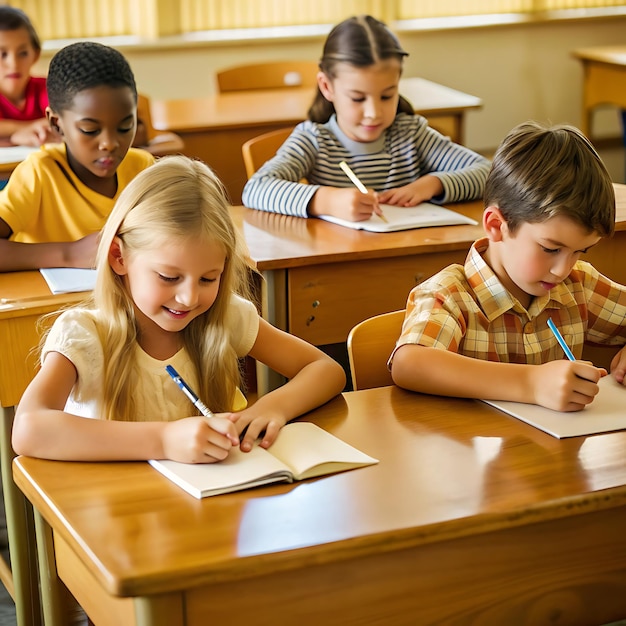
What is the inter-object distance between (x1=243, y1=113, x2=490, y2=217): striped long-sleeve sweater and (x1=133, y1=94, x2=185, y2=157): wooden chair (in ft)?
2.02

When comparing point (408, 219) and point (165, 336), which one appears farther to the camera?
point (408, 219)

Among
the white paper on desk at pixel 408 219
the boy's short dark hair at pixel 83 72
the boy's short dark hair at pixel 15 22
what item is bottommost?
the white paper on desk at pixel 408 219

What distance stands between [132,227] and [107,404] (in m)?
0.26

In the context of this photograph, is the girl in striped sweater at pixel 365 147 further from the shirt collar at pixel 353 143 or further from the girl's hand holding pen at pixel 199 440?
the girl's hand holding pen at pixel 199 440

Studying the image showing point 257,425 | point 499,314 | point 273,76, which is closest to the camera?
point 257,425

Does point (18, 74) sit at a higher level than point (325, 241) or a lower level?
higher

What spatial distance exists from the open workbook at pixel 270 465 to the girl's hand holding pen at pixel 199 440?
0.01 meters

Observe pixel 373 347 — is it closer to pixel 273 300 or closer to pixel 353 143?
pixel 273 300

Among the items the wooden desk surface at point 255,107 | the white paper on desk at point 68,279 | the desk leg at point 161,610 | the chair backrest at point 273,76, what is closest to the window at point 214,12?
the chair backrest at point 273,76

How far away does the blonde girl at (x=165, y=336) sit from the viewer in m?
1.42

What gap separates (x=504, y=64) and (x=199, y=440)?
200 inches

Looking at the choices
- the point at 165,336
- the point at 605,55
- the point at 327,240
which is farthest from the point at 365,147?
the point at 605,55

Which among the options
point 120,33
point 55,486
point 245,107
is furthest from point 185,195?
point 120,33

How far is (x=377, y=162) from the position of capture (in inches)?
108
